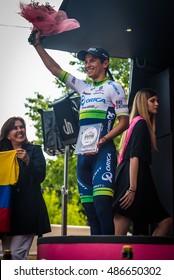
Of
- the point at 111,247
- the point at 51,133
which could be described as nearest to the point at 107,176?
the point at 111,247

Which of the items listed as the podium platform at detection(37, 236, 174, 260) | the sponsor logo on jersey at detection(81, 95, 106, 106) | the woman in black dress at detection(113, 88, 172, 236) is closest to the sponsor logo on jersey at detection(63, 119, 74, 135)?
the woman in black dress at detection(113, 88, 172, 236)

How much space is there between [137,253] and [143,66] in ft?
9.36

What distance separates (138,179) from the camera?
4500mm

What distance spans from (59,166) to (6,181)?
11.4m

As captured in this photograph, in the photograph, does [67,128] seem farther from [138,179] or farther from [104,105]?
[104,105]

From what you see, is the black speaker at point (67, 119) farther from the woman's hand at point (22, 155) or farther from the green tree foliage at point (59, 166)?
the green tree foliage at point (59, 166)

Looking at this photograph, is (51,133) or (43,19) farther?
(51,133)

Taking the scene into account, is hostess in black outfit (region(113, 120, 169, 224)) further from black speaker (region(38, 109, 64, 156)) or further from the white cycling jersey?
black speaker (region(38, 109, 64, 156))

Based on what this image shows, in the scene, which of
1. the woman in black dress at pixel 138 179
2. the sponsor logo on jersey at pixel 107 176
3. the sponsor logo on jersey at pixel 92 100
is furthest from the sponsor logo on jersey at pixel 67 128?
the sponsor logo on jersey at pixel 107 176

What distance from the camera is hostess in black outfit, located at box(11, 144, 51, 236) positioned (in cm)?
422

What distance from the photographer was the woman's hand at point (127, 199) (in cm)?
426

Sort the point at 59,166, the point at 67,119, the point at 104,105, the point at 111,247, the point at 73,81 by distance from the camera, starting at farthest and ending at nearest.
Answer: the point at 59,166 → the point at 67,119 → the point at 73,81 → the point at 104,105 → the point at 111,247

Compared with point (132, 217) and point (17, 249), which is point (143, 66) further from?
point (17, 249)
